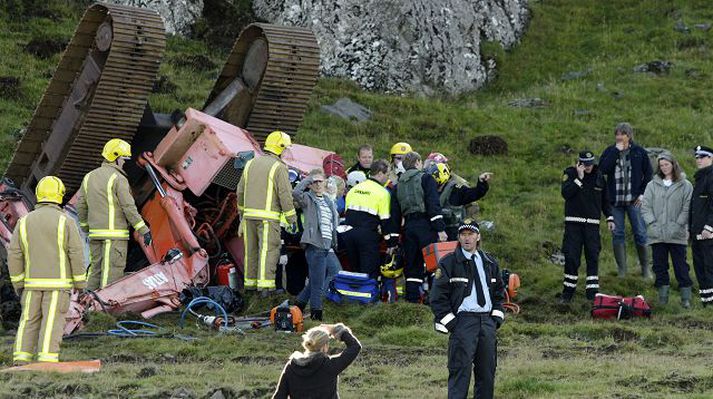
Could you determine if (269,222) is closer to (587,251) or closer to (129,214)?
(129,214)

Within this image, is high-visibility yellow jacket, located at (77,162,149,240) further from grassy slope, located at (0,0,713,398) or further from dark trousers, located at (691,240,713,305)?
dark trousers, located at (691,240,713,305)

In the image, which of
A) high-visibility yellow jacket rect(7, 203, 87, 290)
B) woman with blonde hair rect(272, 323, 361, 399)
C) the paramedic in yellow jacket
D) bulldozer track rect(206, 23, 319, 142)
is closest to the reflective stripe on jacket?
the paramedic in yellow jacket

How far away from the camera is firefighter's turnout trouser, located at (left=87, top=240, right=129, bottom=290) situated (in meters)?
18.9

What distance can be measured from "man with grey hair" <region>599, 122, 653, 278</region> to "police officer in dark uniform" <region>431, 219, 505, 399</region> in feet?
27.2

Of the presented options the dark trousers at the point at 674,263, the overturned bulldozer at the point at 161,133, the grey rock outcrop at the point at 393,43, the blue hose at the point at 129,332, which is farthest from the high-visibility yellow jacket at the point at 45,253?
the grey rock outcrop at the point at 393,43

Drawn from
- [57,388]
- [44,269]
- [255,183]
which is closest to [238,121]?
[255,183]

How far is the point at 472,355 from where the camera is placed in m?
12.8

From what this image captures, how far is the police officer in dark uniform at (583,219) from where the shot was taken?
65.3ft

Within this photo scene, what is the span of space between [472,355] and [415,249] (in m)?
6.68

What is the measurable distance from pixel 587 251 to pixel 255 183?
15.6 ft

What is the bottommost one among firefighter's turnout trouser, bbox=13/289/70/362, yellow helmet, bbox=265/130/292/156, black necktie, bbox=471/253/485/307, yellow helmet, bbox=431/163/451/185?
firefighter's turnout trouser, bbox=13/289/70/362

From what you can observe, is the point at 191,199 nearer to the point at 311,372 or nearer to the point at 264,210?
the point at 264,210

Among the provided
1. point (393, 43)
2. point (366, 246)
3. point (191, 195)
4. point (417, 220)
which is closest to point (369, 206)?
point (366, 246)

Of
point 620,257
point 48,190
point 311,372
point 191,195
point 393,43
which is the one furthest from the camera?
point 393,43
